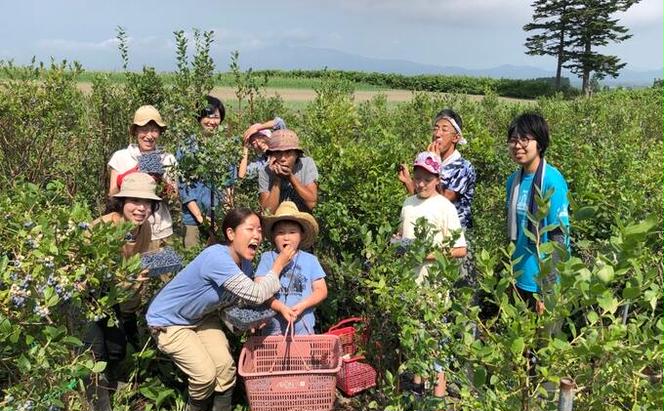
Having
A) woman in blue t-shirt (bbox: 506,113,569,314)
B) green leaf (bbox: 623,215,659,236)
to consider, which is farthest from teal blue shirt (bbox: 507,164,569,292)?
green leaf (bbox: 623,215,659,236)

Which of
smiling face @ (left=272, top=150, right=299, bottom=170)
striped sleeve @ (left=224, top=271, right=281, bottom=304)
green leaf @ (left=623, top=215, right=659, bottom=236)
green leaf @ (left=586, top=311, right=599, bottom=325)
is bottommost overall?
striped sleeve @ (left=224, top=271, right=281, bottom=304)

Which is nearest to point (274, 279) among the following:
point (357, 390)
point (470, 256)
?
point (357, 390)

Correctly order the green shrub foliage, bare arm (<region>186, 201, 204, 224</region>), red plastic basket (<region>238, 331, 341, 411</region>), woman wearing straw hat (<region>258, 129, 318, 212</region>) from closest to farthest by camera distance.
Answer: the green shrub foliage, red plastic basket (<region>238, 331, 341, 411</region>), woman wearing straw hat (<region>258, 129, 318, 212</region>), bare arm (<region>186, 201, 204, 224</region>)

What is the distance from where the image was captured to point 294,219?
3.17 metres

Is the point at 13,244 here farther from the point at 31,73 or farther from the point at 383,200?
the point at 31,73

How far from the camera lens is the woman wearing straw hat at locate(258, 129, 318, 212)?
3453mm

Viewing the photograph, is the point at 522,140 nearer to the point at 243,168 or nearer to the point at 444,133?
the point at 444,133

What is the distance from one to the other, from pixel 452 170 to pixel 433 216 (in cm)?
55

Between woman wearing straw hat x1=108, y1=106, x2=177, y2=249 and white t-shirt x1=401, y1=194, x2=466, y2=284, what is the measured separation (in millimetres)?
1583

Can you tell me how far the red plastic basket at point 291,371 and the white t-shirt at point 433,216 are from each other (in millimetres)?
775

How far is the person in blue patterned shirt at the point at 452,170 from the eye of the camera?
368 centimetres

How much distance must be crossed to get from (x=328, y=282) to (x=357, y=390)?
2.48 feet

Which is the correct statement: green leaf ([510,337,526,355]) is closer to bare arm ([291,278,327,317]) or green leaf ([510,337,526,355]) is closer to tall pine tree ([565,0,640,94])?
bare arm ([291,278,327,317])

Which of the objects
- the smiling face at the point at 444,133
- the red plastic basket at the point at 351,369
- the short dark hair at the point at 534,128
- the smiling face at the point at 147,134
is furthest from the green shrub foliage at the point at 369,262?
the short dark hair at the point at 534,128
